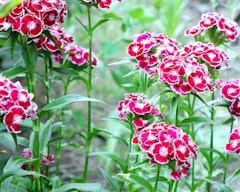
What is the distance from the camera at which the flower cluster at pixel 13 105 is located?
1.78 metres

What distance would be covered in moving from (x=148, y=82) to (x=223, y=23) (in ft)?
1.27

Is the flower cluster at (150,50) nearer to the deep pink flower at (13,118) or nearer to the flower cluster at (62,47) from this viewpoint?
the flower cluster at (62,47)

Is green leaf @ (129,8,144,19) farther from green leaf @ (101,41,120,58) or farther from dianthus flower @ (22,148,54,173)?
dianthus flower @ (22,148,54,173)

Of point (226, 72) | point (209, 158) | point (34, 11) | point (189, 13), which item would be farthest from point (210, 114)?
point (189, 13)

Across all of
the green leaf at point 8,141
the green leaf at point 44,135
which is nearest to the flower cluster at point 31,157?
the green leaf at point 44,135

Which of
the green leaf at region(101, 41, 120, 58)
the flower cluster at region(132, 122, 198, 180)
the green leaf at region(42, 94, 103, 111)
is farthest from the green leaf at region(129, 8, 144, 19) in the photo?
the flower cluster at region(132, 122, 198, 180)

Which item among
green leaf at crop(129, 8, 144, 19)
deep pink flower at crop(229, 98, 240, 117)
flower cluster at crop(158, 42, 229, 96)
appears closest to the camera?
flower cluster at crop(158, 42, 229, 96)

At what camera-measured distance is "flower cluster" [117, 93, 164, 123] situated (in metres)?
2.02

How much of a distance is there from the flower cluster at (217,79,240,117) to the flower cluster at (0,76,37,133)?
724mm

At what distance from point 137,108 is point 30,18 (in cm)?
48

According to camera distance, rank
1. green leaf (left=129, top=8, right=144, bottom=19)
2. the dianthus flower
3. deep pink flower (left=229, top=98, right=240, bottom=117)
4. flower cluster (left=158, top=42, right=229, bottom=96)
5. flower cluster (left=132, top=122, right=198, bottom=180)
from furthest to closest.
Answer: green leaf (left=129, top=8, right=144, bottom=19), the dianthus flower, deep pink flower (left=229, top=98, right=240, bottom=117), flower cluster (left=158, top=42, right=229, bottom=96), flower cluster (left=132, top=122, right=198, bottom=180)

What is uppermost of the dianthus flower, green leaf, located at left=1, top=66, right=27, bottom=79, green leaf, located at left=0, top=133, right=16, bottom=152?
green leaf, located at left=1, top=66, right=27, bottom=79

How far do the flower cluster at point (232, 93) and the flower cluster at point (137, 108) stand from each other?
0.88 ft

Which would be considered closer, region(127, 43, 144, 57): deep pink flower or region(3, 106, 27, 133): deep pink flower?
region(3, 106, 27, 133): deep pink flower
